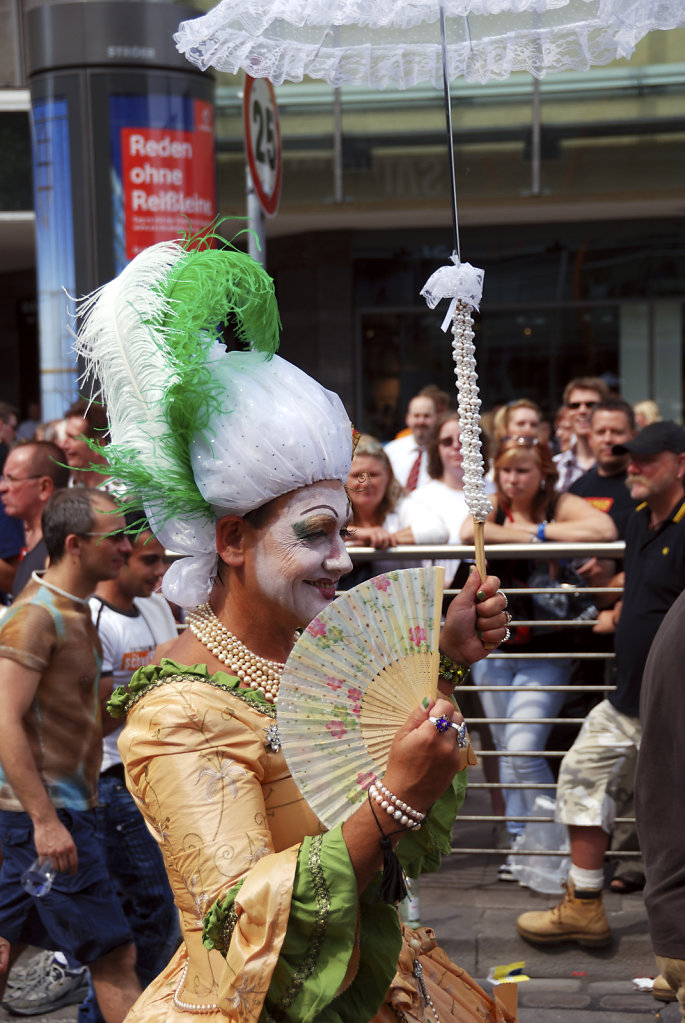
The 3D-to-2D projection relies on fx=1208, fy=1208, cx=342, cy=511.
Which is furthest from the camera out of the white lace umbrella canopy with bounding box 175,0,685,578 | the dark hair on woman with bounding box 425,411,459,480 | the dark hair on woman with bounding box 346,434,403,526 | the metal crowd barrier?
the dark hair on woman with bounding box 425,411,459,480

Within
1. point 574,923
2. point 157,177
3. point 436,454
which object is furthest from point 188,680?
point 157,177

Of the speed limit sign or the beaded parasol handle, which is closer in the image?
the beaded parasol handle

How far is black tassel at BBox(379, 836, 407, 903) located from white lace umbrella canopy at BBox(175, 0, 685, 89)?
58.9 inches

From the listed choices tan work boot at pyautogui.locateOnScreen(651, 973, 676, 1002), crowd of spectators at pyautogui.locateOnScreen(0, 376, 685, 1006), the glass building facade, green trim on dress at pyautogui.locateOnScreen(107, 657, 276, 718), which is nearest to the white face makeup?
green trim on dress at pyautogui.locateOnScreen(107, 657, 276, 718)

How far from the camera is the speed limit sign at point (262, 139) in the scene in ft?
16.6

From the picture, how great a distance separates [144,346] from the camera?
7.38 feet

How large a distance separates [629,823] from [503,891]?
24.2 inches

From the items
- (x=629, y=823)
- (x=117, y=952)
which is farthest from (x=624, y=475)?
(x=117, y=952)

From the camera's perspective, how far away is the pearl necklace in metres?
2.14

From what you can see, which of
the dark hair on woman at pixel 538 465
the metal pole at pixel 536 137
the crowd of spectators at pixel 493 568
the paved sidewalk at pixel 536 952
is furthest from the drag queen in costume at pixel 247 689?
the metal pole at pixel 536 137

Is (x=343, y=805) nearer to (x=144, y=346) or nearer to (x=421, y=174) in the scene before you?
(x=144, y=346)

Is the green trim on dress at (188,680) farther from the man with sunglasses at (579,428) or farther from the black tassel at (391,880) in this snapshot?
the man with sunglasses at (579,428)

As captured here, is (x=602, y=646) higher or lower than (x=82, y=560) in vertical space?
lower

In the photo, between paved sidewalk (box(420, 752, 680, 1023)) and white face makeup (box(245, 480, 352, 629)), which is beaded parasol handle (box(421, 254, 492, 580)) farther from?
paved sidewalk (box(420, 752, 680, 1023))
